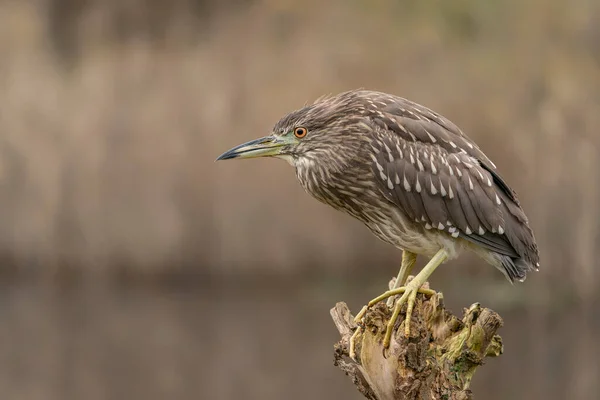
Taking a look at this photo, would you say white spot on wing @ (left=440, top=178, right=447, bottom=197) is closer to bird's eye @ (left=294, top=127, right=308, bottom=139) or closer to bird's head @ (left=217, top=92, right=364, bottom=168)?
bird's head @ (left=217, top=92, right=364, bottom=168)

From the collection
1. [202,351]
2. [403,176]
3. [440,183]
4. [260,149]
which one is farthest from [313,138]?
[202,351]

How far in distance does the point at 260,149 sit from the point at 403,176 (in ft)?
1.41

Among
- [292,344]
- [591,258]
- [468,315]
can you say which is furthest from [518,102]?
[468,315]

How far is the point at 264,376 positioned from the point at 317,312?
0.89 m

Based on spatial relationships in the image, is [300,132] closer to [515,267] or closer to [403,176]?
[403,176]

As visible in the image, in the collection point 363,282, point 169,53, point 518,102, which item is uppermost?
point 169,53

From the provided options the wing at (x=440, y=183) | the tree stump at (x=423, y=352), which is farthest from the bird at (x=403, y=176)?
the tree stump at (x=423, y=352)

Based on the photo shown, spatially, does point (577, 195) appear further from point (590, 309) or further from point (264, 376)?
point (264, 376)

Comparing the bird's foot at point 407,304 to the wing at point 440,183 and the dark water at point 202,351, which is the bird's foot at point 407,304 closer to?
the wing at point 440,183

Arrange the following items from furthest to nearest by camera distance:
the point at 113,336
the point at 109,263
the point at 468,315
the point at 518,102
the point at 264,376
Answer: the point at 109,263
the point at 518,102
the point at 113,336
the point at 264,376
the point at 468,315

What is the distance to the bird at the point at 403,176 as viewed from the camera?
9.18 feet

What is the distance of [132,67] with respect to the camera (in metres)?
8.06

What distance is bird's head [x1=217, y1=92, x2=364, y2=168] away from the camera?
9.22 feet

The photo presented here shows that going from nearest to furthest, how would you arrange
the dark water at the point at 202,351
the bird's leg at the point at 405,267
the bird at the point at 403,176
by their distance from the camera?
1. the bird at the point at 403,176
2. the bird's leg at the point at 405,267
3. the dark water at the point at 202,351
